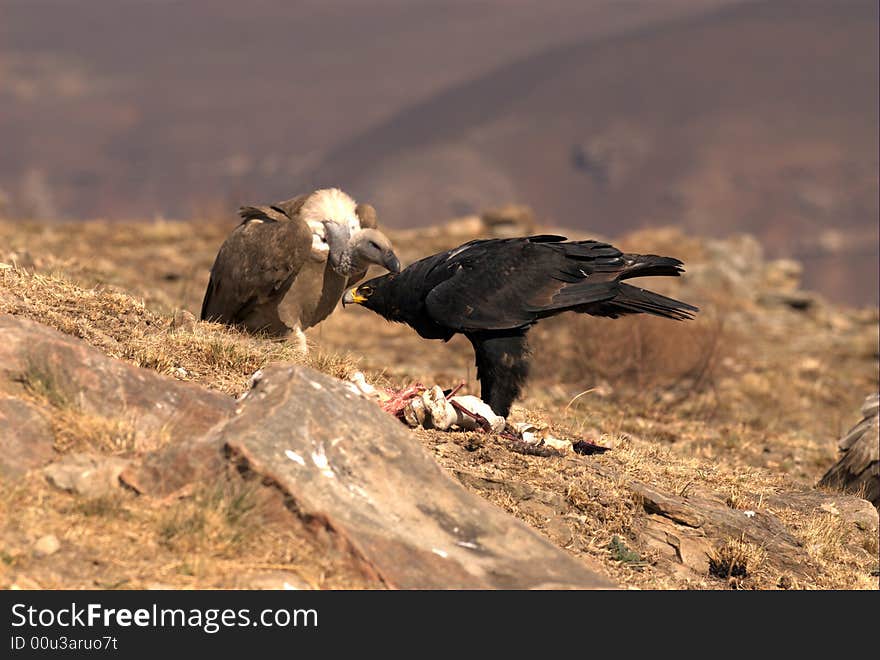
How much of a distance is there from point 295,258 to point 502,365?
2039 mm

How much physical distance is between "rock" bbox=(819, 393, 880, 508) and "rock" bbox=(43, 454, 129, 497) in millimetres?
5978

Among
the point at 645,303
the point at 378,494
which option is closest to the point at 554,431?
the point at 645,303

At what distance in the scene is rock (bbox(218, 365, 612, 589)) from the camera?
510cm

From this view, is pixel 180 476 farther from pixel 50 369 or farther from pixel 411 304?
pixel 411 304

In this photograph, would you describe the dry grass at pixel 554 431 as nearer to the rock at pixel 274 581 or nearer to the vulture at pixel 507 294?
the rock at pixel 274 581

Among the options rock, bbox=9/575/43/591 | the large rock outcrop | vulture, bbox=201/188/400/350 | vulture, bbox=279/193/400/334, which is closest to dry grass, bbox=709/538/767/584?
the large rock outcrop

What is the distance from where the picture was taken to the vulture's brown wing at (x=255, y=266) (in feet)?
29.3

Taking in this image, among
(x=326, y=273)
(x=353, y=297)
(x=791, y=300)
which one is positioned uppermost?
(x=791, y=300)

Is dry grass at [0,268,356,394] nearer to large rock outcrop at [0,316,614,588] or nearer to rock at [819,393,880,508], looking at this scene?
large rock outcrop at [0,316,614,588]

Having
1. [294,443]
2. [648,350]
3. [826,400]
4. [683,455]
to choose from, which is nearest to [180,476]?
[294,443]

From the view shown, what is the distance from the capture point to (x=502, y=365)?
307 inches

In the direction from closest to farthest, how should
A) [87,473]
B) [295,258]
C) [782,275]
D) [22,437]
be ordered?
1. [87,473]
2. [22,437]
3. [295,258]
4. [782,275]

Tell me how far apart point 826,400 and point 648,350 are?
3.52m

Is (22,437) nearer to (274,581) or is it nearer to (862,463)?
(274,581)
